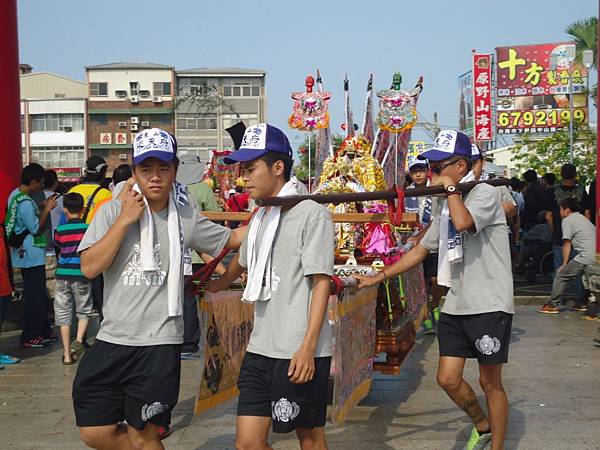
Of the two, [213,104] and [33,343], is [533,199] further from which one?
[213,104]

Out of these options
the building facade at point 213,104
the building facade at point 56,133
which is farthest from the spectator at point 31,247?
the building facade at point 56,133

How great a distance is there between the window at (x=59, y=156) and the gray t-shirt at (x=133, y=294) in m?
59.4

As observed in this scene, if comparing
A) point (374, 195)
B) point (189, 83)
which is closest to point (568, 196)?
point (374, 195)

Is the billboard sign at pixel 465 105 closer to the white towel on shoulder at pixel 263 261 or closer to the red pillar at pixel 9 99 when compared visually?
the red pillar at pixel 9 99

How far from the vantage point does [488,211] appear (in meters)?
4.54

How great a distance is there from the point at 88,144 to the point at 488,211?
2323 inches

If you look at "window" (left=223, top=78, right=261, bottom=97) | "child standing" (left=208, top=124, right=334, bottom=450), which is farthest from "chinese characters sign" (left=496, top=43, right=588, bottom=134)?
"child standing" (left=208, top=124, right=334, bottom=450)

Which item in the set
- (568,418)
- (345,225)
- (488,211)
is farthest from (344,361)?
(345,225)

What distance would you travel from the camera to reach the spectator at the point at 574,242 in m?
10.4

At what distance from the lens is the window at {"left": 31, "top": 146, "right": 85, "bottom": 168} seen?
6109cm

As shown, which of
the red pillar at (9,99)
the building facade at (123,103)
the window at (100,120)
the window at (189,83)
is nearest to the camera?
the red pillar at (9,99)

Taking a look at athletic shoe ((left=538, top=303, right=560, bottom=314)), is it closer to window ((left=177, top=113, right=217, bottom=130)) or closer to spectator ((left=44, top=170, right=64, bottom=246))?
spectator ((left=44, top=170, right=64, bottom=246))

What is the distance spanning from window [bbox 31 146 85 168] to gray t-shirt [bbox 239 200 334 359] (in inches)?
2346

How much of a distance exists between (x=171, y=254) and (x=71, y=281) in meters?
4.44
